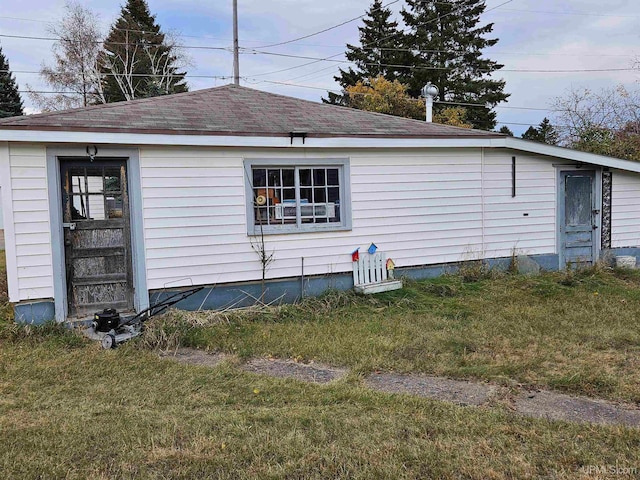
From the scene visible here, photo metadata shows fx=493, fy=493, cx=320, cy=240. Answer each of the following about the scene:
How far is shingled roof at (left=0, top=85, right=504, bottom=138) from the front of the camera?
6086mm

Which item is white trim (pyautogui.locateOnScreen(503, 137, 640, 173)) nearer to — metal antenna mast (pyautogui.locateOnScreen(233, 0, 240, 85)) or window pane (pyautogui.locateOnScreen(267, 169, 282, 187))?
window pane (pyautogui.locateOnScreen(267, 169, 282, 187))

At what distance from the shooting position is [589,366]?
14.2ft

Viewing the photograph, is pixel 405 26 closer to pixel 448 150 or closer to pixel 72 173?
pixel 448 150

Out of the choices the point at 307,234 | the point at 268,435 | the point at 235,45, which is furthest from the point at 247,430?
the point at 235,45

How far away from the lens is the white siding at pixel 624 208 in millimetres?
9258

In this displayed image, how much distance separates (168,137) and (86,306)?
2399mm

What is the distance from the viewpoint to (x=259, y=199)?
7.04 m

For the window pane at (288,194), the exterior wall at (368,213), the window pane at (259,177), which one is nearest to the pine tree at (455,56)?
the exterior wall at (368,213)

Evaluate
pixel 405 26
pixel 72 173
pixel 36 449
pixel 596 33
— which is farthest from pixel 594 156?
pixel 405 26

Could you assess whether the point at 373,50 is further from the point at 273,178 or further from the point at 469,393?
the point at 469,393

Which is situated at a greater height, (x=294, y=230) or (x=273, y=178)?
Answer: (x=273, y=178)

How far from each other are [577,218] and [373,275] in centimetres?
432

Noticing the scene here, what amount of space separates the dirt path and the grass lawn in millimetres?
175

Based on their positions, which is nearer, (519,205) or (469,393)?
(469,393)
